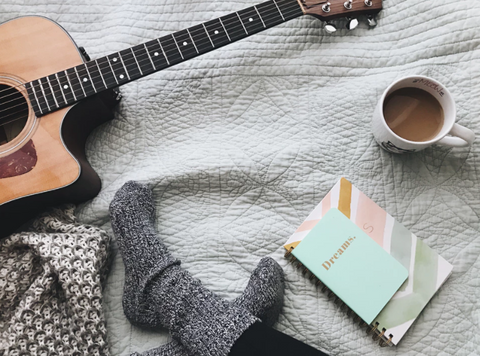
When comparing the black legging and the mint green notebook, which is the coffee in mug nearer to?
the mint green notebook

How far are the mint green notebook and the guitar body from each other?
44cm

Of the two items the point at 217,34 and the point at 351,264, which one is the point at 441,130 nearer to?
the point at 351,264

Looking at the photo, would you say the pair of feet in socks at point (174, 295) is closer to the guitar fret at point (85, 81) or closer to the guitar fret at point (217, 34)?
the guitar fret at point (85, 81)

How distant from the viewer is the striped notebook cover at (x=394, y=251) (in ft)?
2.31

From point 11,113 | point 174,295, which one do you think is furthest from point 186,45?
point 174,295

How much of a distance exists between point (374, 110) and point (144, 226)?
0.50 m

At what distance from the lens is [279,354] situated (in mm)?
607

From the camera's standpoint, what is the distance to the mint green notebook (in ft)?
2.32

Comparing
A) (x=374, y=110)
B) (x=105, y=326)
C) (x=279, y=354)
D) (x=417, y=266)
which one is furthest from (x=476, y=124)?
(x=105, y=326)

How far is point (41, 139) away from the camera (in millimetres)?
678

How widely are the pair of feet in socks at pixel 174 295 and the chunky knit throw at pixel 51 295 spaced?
0.06 m

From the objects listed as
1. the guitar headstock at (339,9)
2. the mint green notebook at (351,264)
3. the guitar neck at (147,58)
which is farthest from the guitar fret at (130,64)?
the mint green notebook at (351,264)

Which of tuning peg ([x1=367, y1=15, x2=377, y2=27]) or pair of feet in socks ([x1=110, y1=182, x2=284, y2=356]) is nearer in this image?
pair of feet in socks ([x1=110, y1=182, x2=284, y2=356])

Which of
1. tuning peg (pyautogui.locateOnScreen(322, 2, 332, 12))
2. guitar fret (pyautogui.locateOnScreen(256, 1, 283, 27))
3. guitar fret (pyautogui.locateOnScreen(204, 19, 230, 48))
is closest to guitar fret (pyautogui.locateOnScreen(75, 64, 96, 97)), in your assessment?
guitar fret (pyautogui.locateOnScreen(204, 19, 230, 48))
